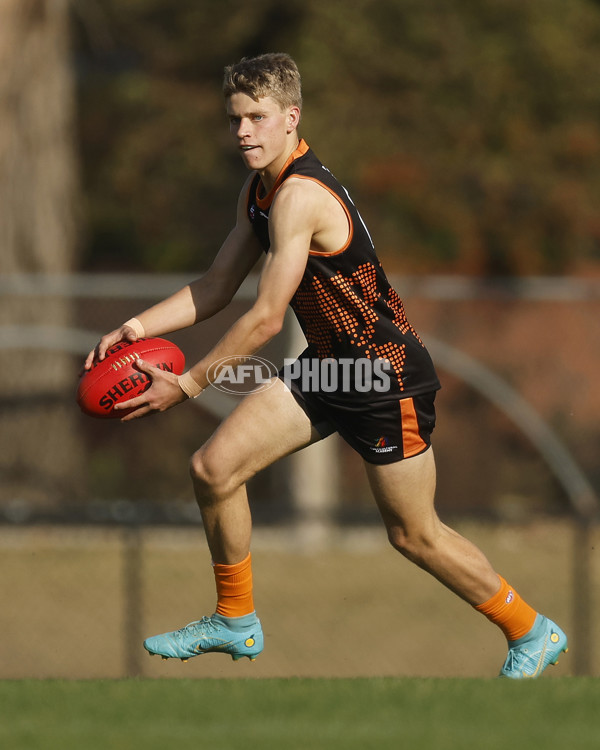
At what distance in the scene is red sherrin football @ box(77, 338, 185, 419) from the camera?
506 cm

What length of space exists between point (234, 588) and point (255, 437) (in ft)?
2.20

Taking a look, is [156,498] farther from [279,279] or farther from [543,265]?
[279,279]

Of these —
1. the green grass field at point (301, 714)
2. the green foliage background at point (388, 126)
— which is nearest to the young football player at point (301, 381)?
the green grass field at point (301, 714)

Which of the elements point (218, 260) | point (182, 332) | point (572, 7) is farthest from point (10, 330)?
point (572, 7)

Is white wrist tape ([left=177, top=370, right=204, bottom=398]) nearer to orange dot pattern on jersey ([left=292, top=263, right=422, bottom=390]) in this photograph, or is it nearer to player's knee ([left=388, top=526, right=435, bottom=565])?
orange dot pattern on jersey ([left=292, top=263, right=422, bottom=390])

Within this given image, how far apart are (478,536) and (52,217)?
19.4 ft

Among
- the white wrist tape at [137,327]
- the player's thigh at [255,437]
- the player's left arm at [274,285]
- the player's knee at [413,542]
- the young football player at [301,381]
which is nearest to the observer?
the player's left arm at [274,285]

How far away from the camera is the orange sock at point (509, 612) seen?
535 centimetres

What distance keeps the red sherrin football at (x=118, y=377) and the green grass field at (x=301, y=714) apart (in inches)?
43.8

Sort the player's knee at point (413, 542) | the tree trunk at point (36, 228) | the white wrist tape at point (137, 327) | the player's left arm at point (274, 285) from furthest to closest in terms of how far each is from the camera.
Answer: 1. the tree trunk at point (36, 228)
2. the white wrist tape at point (137, 327)
3. the player's knee at point (413, 542)
4. the player's left arm at point (274, 285)

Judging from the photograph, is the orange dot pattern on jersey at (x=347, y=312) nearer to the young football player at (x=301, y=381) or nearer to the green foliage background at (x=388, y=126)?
the young football player at (x=301, y=381)

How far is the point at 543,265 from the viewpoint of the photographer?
15.0m

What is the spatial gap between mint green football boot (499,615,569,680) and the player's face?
89.9 inches

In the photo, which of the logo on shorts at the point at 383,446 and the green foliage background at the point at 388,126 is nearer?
the logo on shorts at the point at 383,446
